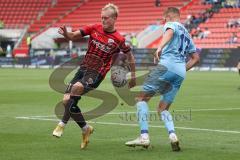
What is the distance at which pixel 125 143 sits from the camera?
10.7 meters

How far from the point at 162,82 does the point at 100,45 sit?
3.75 feet

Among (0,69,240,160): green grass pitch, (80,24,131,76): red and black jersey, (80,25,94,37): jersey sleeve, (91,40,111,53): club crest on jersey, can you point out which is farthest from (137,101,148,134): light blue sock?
(80,25,94,37): jersey sleeve

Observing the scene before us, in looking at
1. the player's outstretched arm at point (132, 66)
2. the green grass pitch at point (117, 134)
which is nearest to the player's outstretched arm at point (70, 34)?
the player's outstretched arm at point (132, 66)

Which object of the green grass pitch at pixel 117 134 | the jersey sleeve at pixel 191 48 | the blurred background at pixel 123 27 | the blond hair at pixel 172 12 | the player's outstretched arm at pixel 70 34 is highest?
the blond hair at pixel 172 12

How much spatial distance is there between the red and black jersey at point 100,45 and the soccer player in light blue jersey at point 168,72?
74 cm

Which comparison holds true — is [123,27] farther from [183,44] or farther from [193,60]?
[183,44]

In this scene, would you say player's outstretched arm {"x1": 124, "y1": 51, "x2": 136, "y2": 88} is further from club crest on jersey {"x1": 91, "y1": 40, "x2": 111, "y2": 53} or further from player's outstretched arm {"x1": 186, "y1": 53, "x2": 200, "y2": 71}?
player's outstretched arm {"x1": 186, "y1": 53, "x2": 200, "y2": 71}

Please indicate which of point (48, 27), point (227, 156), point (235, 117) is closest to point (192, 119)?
point (235, 117)

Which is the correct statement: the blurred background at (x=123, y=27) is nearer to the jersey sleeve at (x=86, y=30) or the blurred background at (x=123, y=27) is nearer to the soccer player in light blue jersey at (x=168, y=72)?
the soccer player in light blue jersey at (x=168, y=72)

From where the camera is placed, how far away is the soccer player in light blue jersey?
10359mm

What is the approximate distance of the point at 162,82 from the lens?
10672mm

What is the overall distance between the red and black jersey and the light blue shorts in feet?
2.29

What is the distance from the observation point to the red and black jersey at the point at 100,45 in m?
10.8

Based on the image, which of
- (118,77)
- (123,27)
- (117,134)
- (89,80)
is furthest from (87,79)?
(123,27)
